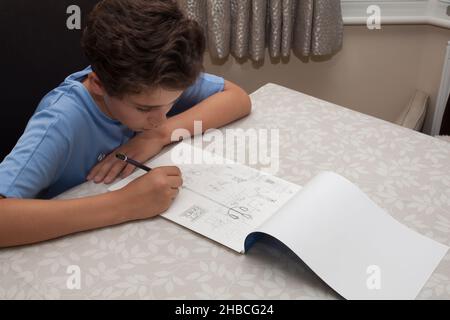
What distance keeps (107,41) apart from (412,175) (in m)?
0.58

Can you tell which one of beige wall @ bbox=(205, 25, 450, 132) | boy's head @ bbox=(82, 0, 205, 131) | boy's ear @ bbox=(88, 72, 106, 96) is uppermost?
boy's head @ bbox=(82, 0, 205, 131)

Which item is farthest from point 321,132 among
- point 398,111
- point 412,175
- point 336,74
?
point 398,111

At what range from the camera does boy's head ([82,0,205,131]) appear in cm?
78

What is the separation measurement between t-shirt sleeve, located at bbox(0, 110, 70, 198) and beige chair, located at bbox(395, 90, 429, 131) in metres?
1.31

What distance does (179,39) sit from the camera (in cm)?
80

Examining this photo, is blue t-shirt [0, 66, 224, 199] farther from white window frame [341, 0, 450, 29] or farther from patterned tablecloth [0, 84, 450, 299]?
white window frame [341, 0, 450, 29]

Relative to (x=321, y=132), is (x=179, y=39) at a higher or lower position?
higher

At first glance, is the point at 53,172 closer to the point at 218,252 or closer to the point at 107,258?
the point at 107,258

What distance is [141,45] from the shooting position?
2.54ft

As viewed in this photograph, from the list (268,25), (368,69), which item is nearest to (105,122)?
(268,25)

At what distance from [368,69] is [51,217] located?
151cm

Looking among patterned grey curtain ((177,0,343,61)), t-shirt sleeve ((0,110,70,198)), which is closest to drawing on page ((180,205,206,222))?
t-shirt sleeve ((0,110,70,198))

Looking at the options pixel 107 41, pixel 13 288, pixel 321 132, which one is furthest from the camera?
pixel 321 132

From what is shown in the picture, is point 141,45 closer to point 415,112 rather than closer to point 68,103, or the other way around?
point 68,103
